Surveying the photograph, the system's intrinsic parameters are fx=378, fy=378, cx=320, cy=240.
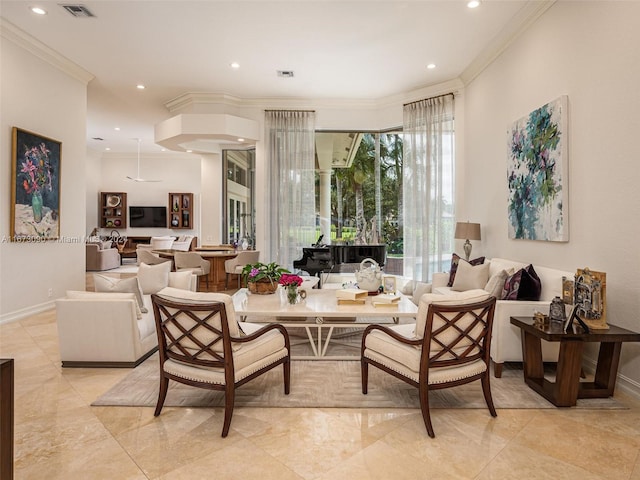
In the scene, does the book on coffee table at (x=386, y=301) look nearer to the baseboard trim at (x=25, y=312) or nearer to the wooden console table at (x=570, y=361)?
the wooden console table at (x=570, y=361)

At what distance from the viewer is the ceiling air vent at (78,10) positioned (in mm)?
4118

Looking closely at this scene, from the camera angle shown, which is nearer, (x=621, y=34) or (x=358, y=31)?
(x=621, y=34)

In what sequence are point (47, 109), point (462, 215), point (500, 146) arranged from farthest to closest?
1. point (462, 215)
2. point (47, 109)
3. point (500, 146)

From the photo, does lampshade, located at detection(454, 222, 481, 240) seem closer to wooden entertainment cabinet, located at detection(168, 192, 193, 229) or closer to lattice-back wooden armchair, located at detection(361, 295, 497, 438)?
lattice-back wooden armchair, located at detection(361, 295, 497, 438)

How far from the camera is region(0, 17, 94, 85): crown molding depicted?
456 cm

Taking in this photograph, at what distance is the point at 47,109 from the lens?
5273mm

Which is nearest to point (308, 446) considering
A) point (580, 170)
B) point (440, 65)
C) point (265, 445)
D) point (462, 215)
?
point (265, 445)

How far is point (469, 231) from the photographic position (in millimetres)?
5242

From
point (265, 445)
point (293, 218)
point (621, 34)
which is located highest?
point (621, 34)

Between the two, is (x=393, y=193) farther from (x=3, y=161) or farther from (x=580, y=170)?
(x=3, y=161)

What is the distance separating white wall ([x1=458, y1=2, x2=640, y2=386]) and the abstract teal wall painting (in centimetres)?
8

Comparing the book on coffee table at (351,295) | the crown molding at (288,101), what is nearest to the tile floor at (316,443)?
the book on coffee table at (351,295)

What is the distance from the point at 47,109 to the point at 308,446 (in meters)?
5.70

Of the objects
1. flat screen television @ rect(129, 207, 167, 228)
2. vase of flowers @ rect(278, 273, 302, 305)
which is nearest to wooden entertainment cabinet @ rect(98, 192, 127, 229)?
flat screen television @ rect(129, 207, 167, 228)
